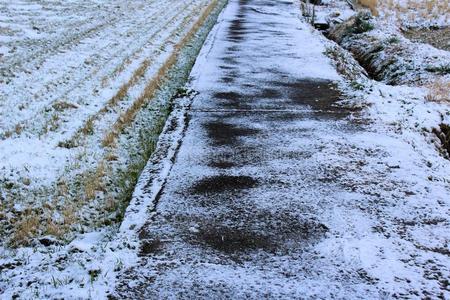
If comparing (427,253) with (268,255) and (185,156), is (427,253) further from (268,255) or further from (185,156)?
(185,156)

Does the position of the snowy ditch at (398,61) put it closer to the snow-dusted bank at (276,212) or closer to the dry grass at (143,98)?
the snow-dusted bank at (276,212)

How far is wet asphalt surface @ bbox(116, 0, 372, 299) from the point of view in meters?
3.08

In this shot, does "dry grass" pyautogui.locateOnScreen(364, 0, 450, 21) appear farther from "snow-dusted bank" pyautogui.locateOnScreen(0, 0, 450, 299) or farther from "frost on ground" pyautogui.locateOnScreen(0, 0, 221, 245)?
"snow-dusted bank" pyautogui.locateOnScreen(0, 0, 450, 299)

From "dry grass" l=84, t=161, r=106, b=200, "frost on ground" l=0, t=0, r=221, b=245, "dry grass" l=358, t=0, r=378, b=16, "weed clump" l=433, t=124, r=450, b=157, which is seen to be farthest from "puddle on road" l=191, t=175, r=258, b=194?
"dry grass" l=358, t=0, r=378, b=16

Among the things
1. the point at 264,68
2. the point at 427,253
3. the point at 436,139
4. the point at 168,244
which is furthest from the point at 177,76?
the point at 427,253

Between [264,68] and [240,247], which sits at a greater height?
[264,68]

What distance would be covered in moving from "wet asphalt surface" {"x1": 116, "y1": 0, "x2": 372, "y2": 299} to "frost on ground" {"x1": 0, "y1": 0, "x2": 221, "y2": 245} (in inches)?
31.0

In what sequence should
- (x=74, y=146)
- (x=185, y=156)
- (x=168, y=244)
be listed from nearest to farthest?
(x=168, y=244) → (x=185, y=156) → (x=74, y=146)

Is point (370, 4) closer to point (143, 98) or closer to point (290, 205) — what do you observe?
point (143, 98)

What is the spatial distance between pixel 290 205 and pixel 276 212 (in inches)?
6.9

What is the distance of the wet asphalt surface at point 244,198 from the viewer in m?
3.08

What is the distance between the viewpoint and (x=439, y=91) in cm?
739

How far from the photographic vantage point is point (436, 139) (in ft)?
18.9

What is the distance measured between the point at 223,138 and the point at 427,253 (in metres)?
2.79
